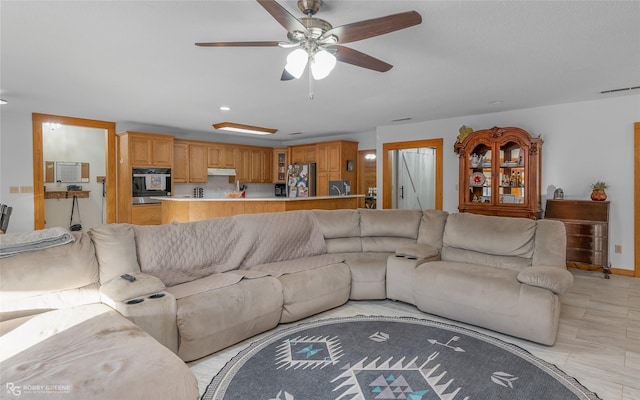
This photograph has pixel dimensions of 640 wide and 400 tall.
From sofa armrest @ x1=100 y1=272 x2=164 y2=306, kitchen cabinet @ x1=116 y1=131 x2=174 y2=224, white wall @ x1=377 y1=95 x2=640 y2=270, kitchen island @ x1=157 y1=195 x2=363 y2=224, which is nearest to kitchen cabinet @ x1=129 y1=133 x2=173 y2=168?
kitchen cabinet @ x1=116 y1=131 x2=174 y2=224

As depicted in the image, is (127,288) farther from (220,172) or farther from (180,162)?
(220,172)

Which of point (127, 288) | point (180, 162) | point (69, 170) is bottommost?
point (127, 288)

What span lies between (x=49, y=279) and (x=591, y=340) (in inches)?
156

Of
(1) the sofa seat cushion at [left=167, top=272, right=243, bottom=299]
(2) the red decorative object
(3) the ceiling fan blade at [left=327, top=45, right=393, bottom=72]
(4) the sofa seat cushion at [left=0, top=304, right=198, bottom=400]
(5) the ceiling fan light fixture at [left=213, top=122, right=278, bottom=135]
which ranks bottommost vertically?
(4) the sofa seat cushion at [left=0, top=304, right=198, bottom=400]

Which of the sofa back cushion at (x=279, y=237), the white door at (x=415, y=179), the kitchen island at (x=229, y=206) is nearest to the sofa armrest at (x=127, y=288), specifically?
the sofa back cushion at (x=279, y=237)

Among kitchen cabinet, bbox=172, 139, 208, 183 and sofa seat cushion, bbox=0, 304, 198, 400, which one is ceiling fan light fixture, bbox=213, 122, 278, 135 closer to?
kitchen cabinet, bbox=172, 139, 208, 183

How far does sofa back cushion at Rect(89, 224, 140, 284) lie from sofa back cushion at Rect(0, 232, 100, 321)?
0.06m

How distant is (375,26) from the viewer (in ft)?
6.66

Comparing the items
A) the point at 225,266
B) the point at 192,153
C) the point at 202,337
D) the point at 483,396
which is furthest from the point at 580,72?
the point at 192,153

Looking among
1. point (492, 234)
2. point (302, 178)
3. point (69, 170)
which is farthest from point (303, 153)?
point (492, 234)

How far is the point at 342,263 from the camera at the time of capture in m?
3.63

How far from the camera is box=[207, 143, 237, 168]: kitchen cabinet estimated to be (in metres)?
8.12

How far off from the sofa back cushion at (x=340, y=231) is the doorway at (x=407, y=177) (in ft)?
10.5

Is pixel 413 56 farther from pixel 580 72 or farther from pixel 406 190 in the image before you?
pixel 406 190
